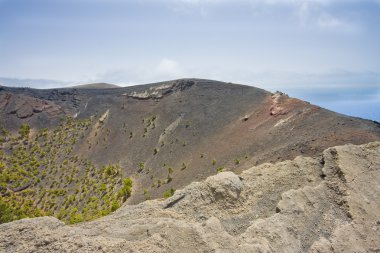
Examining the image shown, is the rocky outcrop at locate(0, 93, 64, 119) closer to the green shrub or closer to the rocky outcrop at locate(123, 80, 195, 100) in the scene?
the rocky outcrop at locate(123, 80, 195, 100)

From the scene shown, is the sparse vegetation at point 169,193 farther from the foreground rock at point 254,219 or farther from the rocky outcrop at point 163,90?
the rocky outcrop at point 163,90

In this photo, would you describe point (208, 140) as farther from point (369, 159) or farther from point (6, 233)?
point (6, 233)

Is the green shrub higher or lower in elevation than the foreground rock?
lower

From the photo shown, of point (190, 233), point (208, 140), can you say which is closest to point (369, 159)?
point (190, 233)

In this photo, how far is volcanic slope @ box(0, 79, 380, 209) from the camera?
99.0 feet

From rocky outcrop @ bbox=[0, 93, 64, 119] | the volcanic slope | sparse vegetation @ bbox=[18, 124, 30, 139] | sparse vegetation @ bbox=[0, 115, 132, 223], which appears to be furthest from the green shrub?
rocky outcrop @ bbox=[0, 93, 64, 119]

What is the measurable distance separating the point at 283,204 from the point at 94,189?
109 feet

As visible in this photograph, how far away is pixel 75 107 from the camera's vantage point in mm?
81875

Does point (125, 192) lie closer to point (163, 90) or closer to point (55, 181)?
point (55, 181)

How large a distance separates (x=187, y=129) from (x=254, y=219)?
3353 centimetres

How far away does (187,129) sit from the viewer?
162 ft

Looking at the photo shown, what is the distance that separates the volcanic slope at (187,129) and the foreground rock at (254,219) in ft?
16.4

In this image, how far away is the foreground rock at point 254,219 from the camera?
544 inches

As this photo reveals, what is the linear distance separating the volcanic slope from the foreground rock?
197 inches
